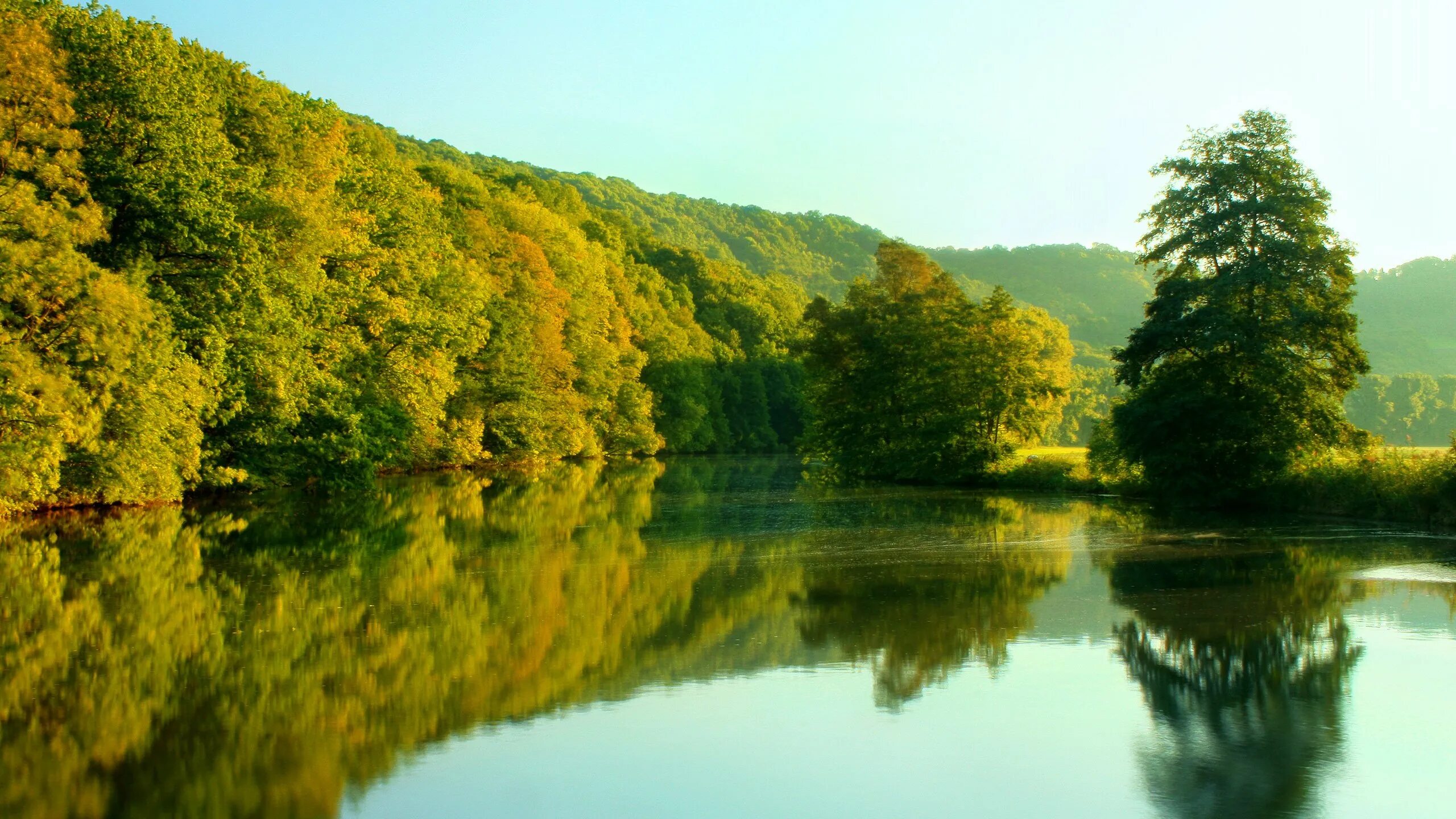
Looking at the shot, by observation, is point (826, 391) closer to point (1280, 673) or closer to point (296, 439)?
point (296, 439)

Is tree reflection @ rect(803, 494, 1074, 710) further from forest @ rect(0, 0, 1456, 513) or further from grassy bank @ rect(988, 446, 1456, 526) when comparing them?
forest @ rect(0, 0, 1456, 513)

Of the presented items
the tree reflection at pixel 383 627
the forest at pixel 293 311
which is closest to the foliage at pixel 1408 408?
the forest at pixel 293 311

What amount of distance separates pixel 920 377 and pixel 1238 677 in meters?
35.5

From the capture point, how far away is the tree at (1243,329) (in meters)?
29.1

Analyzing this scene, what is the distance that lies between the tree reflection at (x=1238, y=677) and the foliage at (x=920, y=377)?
86.2ft

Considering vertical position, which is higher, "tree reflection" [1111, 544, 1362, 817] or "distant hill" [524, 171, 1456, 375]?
"distant hill" [524, 171, 1456, 375]

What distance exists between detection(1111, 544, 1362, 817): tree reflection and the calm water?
0.14 feet

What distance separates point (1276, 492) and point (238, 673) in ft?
87.3

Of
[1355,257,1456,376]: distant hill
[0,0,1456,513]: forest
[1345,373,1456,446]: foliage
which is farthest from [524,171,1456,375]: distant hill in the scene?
[0,0,1456,513]: forest

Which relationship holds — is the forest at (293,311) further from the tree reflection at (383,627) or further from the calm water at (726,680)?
the calm water at (726,680)

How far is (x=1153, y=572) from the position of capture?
16531 mm

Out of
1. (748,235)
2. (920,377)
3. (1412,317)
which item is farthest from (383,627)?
(748,235)

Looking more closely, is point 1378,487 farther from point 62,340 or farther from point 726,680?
point 62,340

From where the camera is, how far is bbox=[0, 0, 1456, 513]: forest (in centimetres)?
2273
